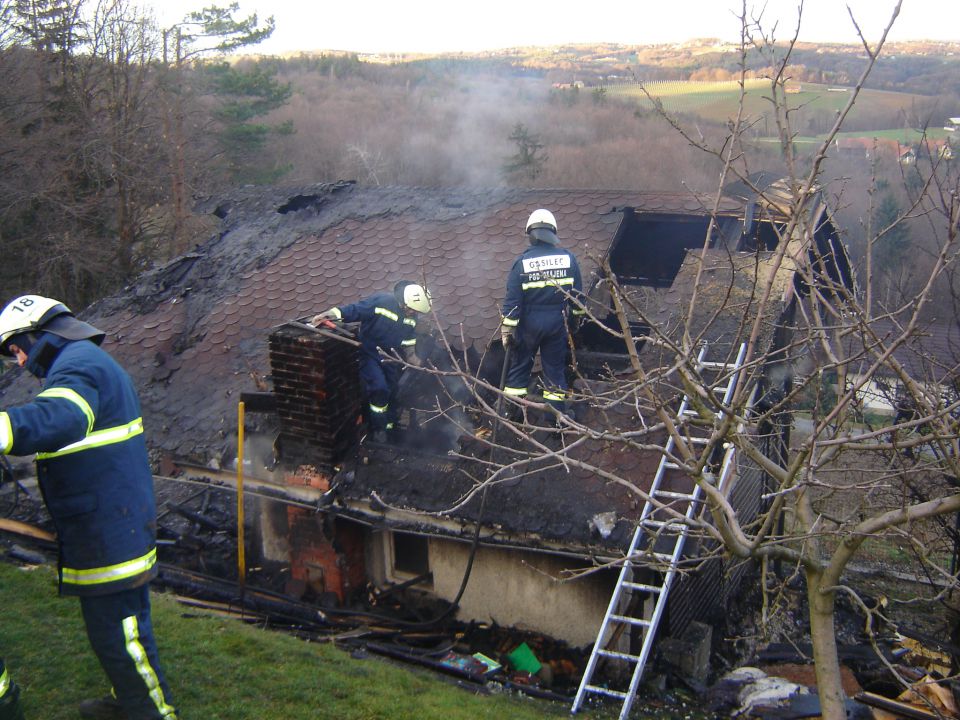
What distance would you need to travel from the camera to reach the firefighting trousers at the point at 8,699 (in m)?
3.37

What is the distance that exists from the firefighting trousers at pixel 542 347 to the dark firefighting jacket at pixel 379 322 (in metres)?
1.04

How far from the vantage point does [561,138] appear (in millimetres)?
37375

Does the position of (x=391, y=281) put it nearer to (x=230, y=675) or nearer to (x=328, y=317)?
(x=328, y=317)

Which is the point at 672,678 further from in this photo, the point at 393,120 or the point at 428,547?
the point at 393,120

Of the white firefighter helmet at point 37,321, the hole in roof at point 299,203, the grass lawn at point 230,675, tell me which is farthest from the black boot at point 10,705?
the hole in roof at point 299,203

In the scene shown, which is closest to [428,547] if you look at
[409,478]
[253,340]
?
[409,478]

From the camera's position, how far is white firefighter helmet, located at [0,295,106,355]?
362cm

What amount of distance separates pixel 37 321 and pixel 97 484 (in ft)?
2.80

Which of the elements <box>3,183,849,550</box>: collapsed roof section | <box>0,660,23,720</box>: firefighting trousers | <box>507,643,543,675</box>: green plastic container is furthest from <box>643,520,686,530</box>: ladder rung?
<box>0,660,23,720</box>: firefighting trousers

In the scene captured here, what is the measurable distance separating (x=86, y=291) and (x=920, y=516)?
22504 mm

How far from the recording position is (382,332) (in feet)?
22.6

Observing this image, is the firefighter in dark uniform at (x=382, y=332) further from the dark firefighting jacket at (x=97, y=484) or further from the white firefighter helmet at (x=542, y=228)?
the dark firefighting jacket at (x=97, y=484)

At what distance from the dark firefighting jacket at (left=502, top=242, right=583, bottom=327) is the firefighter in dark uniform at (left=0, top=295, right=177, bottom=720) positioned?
354cm

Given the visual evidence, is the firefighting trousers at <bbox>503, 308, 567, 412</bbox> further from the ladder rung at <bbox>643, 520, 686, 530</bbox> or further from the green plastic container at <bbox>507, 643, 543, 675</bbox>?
the ladder rung at <bbox>643, 520, 686, 530</bbox>
